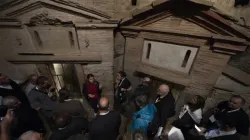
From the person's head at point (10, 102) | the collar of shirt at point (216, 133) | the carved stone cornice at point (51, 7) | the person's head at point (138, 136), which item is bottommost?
the collar of shirt at point (216, 133)

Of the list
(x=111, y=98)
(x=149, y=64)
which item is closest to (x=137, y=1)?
(x=149, y=64)

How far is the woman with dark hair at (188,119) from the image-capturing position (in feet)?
11.9

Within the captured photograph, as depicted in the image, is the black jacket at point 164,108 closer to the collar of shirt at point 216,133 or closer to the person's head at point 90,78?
the collar of shirt at point 216,133

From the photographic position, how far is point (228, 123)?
3.47 metres

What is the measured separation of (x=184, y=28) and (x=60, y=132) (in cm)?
420

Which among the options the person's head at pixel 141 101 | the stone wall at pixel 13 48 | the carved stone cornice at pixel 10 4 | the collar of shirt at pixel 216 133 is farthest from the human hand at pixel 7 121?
the collar of shirt at pixel 216 133

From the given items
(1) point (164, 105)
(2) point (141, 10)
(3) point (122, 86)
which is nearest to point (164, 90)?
(1) point (164, 105)

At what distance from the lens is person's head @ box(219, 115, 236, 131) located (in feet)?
11.3

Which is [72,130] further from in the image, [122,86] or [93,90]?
[122,86]

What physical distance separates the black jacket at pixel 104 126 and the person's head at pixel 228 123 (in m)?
2.70

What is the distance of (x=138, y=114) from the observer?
3.99 metres

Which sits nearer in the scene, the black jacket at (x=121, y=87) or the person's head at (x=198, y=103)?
the person's head at (x=198, y=103)

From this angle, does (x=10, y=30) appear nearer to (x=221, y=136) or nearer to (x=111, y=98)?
(x=111, y=98)

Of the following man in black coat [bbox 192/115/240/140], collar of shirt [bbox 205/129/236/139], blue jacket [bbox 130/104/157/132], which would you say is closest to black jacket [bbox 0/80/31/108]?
blue jacket [bbox 130/104/157/132]
